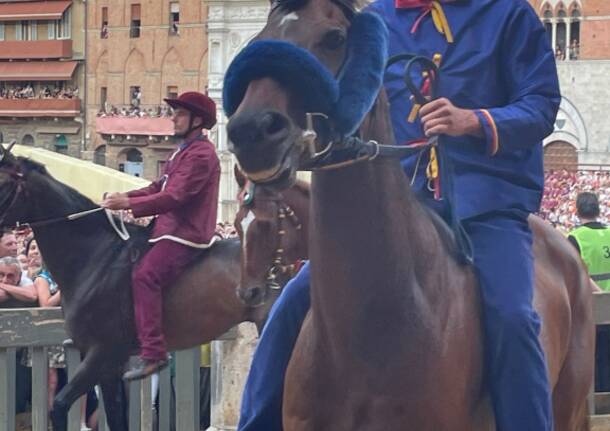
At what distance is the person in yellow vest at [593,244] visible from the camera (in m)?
8.48

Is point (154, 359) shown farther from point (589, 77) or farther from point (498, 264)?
point (589, 77)

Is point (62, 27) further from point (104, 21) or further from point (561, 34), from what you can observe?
point (561, 34)

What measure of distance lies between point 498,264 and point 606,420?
3.69 meters

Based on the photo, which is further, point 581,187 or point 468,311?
point 581,187

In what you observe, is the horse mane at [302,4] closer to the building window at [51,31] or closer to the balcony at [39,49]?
the balcony at [39,49]

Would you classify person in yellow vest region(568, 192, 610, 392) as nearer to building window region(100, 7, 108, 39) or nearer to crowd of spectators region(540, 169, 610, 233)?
crowd of spectators region(540, 169, 610, 233)

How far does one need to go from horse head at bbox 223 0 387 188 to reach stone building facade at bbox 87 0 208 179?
55.1 metres

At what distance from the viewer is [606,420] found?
23.3 ft

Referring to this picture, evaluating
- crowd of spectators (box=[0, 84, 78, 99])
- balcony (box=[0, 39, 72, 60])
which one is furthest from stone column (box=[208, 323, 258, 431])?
crowd of spectators (box=[0, 84, 78, 99])

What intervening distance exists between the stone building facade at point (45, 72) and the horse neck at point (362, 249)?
6129cm

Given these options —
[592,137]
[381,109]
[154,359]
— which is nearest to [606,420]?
[154,359]

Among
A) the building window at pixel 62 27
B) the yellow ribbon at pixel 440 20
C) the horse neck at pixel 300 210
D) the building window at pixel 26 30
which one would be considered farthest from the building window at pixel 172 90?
the yellow ribbon at pixel 440 20

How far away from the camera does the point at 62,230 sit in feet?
25.7

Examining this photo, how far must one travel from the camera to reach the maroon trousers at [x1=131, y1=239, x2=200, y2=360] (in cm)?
743
